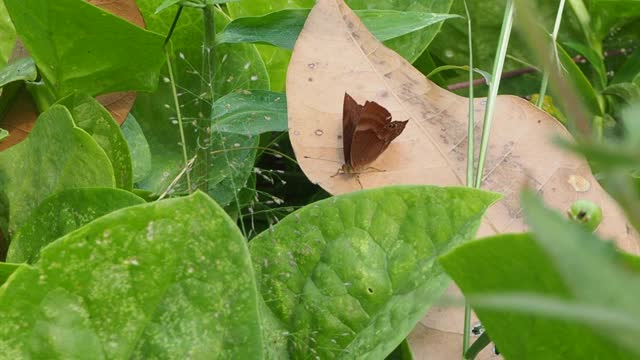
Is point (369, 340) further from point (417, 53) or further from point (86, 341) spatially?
point (417, 53)

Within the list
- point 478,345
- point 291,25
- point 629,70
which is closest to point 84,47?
point 291,25

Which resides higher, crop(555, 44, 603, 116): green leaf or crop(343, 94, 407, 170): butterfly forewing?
crop(343, 94, 407, 170): butterfly forewing

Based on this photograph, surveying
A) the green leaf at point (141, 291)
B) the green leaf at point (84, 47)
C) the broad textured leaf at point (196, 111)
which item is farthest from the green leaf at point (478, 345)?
the green leaf at point (84, 47)

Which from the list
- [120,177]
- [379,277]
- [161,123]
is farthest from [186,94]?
[379,277]

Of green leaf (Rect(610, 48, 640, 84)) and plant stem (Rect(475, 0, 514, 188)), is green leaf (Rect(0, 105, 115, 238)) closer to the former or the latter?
plant stem (Rect(475, 0, 514, 188))

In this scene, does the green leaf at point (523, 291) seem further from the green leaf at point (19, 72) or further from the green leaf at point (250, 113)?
the green leaf at point (19, 72)

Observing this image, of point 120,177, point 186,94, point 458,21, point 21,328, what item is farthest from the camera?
point 458,21

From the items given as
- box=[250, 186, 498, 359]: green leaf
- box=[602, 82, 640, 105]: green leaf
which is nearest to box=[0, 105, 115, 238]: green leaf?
box=[250, 186, 498, 359]: green leaf
